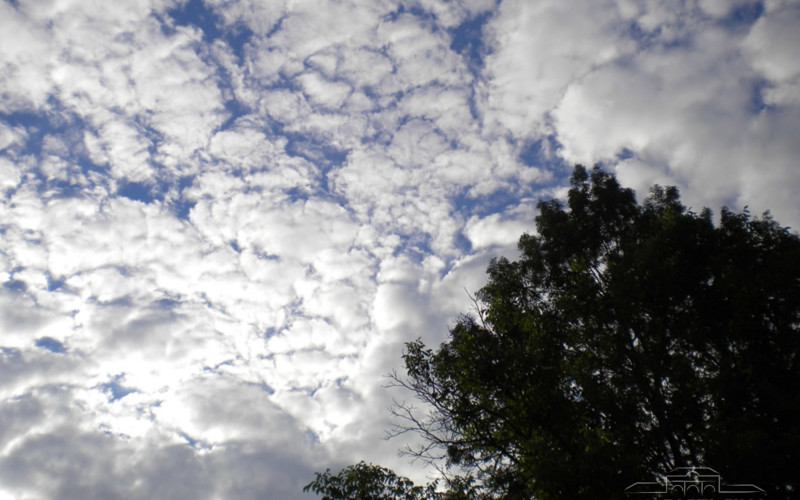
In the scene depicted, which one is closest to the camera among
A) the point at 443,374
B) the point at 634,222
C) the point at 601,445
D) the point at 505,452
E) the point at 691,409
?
the point at 601,445

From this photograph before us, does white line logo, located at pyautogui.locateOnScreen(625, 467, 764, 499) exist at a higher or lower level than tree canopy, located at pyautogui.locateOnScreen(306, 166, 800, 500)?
lower

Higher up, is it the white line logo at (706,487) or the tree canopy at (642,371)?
the tree canopy at (642,371)

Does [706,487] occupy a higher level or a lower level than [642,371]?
lower

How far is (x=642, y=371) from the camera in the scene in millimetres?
14680

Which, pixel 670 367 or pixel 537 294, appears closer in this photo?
pixel 670 367

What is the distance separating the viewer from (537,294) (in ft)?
60.7

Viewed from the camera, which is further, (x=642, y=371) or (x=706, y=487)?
(x=642, y=371)

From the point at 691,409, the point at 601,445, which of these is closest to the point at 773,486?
the point at 691,409

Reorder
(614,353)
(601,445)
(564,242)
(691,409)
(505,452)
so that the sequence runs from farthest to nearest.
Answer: (564,242) → (614,353) → (691,409) → (505,452) → (601,445)

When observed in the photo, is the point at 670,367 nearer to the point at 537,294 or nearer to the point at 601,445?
the point at 537,294

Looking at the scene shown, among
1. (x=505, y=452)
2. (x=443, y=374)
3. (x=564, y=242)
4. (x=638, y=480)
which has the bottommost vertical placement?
(x=638, y=480)

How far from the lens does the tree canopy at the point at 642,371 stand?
9922 mm

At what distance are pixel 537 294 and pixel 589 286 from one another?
11.4 feet

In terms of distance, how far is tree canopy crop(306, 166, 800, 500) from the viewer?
9922mm
